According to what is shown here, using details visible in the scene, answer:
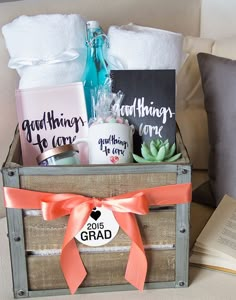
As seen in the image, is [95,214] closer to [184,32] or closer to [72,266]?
[72,266]

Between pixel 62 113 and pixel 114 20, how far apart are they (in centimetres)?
40

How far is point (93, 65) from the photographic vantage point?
1.10m

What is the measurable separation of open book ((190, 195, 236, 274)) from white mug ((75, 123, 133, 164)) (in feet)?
0.76

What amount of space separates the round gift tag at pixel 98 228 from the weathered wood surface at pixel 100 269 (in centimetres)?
3

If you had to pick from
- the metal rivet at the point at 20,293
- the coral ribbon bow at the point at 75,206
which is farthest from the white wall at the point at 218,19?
the metal rivet at the point at 20,293

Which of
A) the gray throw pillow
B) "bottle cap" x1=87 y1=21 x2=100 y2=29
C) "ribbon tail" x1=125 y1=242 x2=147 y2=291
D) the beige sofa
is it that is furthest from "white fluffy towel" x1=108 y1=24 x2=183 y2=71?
"ribbon tail" x1=125 y1=242 x2=147 y2=291

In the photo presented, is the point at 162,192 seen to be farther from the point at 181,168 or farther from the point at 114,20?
the point at 114,20

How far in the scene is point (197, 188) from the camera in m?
1.20

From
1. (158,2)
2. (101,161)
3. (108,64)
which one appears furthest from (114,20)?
(101,161)

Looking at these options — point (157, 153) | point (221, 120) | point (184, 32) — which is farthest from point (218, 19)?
point (157, 153)

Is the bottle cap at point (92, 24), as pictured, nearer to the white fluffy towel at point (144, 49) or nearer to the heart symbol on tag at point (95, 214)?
the white fluffy towel at point (144, 49)

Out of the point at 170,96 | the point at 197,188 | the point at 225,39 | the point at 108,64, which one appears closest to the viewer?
the point at 170,96

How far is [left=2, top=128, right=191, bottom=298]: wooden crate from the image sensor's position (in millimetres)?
815

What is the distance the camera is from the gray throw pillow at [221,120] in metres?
1.10
